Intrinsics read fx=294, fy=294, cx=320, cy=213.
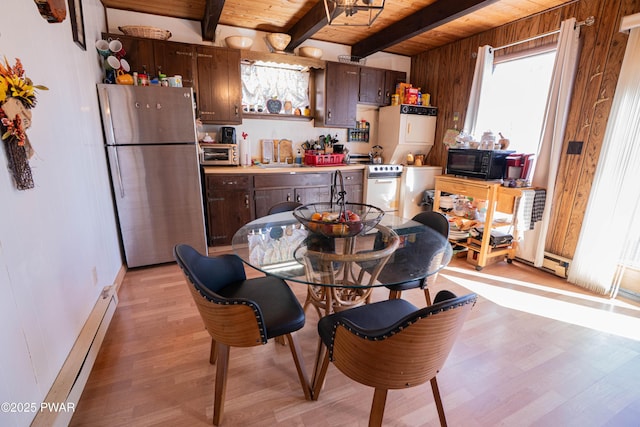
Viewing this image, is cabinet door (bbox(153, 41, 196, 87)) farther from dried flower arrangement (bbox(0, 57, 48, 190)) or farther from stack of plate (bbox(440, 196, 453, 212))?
stack of plate (bbox(440, 196, 453, 212))

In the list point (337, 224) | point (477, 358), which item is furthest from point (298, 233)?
point (477, 358)

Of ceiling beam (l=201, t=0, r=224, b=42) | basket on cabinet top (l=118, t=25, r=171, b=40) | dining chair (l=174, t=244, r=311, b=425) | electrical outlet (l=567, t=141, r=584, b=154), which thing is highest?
ceiling beam (l=201, t=0, r=224, b=42)

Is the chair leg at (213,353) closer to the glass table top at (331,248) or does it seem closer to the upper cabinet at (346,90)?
the glass table top at (331,248)

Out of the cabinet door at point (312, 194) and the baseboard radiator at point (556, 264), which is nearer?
the baseboard radiator at point (556, 264)

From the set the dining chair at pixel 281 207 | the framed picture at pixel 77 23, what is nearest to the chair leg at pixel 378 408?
the dining chair at pixel 281 207

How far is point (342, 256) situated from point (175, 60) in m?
2.95

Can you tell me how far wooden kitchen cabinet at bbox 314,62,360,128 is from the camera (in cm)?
390

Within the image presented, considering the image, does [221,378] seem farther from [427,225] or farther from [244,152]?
[244,152]

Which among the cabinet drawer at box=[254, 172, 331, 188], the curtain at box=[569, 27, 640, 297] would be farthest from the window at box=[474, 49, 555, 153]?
the cabinet drawer at box=[254, 172, 331, 188]

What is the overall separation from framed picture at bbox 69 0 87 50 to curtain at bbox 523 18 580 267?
4067 millimetres

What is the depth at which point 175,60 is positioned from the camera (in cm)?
314

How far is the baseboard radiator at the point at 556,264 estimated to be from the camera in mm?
2924

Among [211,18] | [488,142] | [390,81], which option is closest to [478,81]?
[488,142]

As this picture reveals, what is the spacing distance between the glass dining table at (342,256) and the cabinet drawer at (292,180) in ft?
4.57
